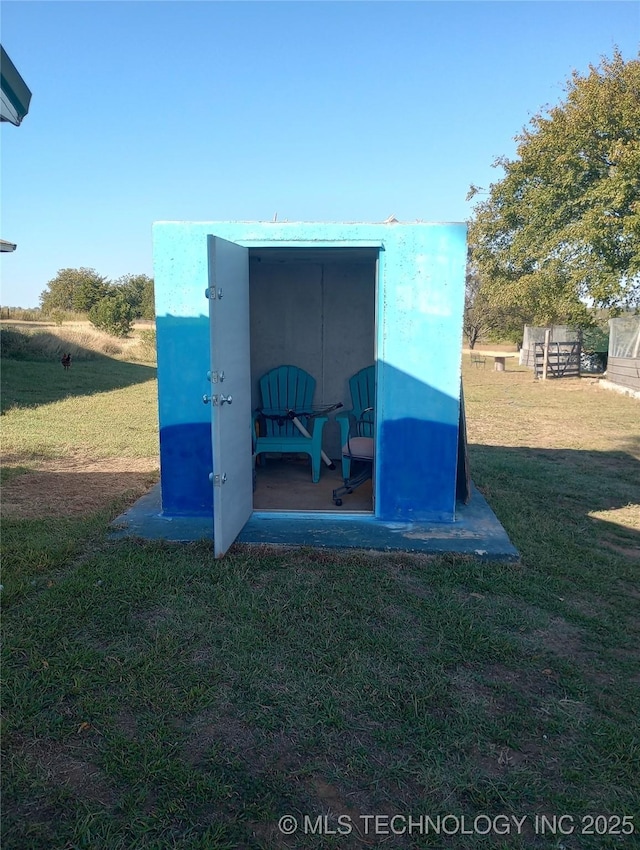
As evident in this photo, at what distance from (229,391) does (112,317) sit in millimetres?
23093

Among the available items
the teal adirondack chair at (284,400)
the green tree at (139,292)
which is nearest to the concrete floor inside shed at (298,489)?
the teal adirondack chair at (284,400)

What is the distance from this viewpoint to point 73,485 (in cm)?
584

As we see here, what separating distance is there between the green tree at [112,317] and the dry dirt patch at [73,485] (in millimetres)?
19595

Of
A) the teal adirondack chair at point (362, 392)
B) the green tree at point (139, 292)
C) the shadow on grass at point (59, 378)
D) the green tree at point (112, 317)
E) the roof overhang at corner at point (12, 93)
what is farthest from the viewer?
the green tree at point (139, 292)

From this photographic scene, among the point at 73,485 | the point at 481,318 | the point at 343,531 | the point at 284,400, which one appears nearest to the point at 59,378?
the point at 73,485

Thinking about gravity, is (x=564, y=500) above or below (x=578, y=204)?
below

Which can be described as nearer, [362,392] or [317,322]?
[362,392]

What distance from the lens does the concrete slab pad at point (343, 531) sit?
4.18m

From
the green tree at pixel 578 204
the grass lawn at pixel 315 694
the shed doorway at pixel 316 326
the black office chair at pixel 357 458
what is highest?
the green tree at pixel 578 204

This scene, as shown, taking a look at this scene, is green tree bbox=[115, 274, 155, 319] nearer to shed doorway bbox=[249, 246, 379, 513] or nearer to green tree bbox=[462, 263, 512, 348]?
green tree bbox=[462, 263, 512, 348]

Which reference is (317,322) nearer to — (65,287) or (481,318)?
(481,318)

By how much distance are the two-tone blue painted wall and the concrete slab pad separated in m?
0.17

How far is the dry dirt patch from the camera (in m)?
5.11

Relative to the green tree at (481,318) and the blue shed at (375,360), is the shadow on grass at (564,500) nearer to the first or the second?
the blue shed at (375,360)
